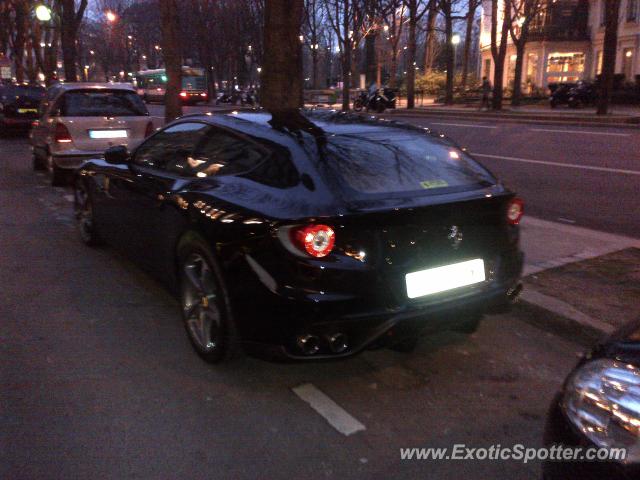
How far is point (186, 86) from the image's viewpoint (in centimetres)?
5028

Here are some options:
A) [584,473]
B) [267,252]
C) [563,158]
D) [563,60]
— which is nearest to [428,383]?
[267,252]

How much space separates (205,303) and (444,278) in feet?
4.87

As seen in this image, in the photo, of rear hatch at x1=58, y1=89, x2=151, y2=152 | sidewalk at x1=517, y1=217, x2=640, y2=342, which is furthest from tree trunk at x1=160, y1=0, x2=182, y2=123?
sidewalk at x1=517, y1=217, x2=640, y2=342

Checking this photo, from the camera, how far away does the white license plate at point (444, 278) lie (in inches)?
136

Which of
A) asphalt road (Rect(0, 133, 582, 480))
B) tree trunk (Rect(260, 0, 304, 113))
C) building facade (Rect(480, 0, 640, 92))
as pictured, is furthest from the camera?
building facade (Rect(480, 0, 640, 92))

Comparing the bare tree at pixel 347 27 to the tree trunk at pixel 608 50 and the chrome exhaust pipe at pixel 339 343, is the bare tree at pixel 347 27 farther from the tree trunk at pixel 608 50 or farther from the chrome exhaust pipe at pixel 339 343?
the chrome exhaust pipe at pixel 339 343

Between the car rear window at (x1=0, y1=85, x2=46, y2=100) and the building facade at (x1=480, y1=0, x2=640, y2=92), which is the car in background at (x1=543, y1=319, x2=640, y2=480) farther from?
the building facade at (x1=480, y1=0, x2=640, y2=92)

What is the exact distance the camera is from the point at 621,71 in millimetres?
38469

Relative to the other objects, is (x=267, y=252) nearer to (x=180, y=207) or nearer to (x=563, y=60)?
(x=180, y=207)

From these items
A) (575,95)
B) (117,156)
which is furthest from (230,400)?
(575,95)

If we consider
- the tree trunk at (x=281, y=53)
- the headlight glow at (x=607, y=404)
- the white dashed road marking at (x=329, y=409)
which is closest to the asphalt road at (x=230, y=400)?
the white dashed road marking at (x=329, y=409)

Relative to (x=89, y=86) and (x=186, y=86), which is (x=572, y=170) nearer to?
(x=89, y=86)

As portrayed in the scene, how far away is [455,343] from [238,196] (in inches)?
72.0

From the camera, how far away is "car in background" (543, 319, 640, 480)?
5.94 feet
